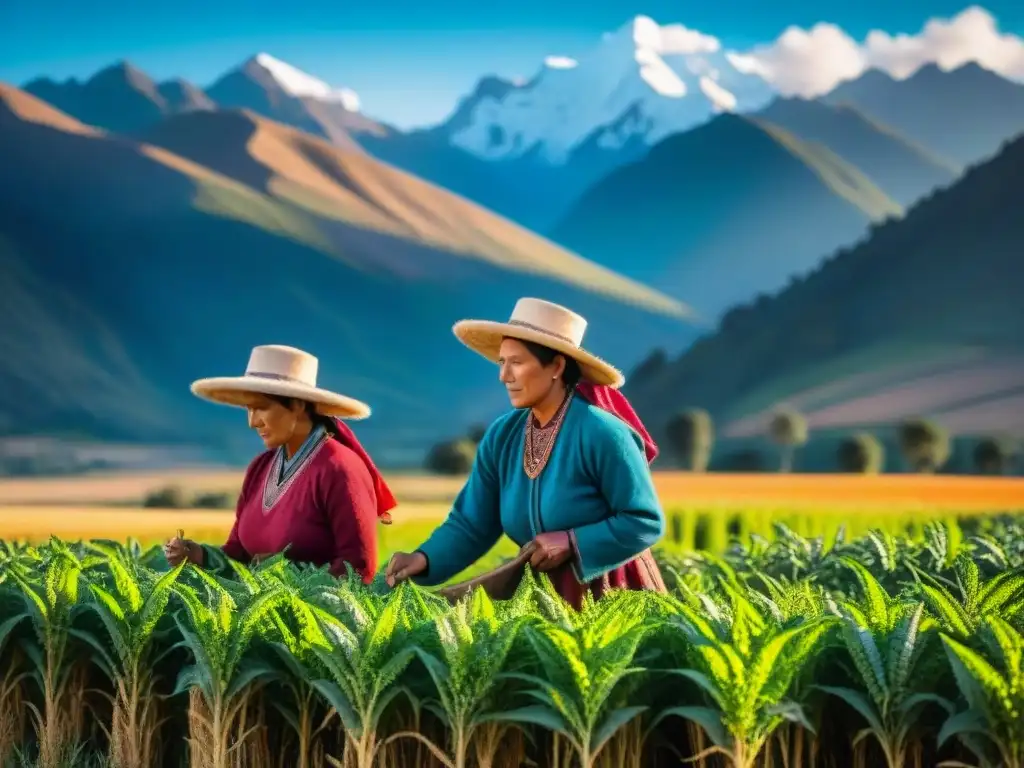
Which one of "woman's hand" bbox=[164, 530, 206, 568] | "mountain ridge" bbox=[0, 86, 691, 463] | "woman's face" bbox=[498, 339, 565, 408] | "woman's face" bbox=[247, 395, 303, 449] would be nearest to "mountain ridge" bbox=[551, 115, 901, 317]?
"mountain ridge" bbox=[0, 86, 691, 463]

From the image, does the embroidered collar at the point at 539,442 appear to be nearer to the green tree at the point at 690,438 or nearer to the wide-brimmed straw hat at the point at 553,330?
the wide-brimmed straw hat at the point at 553,330

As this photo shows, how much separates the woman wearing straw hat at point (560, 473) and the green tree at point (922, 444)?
28.0 meters

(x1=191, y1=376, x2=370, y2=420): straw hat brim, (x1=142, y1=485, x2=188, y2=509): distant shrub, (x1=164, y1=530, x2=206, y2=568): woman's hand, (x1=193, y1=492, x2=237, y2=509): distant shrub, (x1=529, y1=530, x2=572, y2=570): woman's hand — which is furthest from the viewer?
(x1=193, y1=492, x2=237, y2=509): distant shrub

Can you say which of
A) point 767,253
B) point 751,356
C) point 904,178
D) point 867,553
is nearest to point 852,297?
point 751,356

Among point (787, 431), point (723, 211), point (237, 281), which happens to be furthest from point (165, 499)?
point (723, 211)

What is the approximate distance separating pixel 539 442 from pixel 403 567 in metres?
0.60

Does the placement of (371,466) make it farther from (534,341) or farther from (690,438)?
(690,438)

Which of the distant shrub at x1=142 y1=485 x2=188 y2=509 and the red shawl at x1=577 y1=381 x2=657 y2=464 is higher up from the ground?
the distant shrub at x1=142 y1=485 x2=188 y2=509

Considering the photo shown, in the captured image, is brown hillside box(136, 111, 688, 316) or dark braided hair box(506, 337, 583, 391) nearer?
dark braided hair box(506, 337, 583, 391)

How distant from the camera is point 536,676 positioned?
3441mm

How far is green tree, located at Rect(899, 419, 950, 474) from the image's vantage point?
31.6 metres

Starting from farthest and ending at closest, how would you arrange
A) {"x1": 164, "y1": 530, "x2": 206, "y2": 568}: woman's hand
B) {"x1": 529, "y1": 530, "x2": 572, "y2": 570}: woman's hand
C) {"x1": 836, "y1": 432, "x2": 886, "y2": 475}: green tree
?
{"x1": 836, "y1": 432, "x2": 886, "y2": 475}: green tree → {"x1": 164, "y1": 530, "x2": 206, "y2": 568}: woman's hand → {"x1": 529, "y1": 530, "x2": 572, "y2": 570}: woman's hand

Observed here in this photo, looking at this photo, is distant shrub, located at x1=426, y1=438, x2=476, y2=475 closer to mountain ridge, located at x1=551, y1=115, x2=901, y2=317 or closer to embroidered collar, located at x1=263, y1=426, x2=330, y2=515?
embroidered collar, located at x1=263, y1=426, x2=330, y2=515

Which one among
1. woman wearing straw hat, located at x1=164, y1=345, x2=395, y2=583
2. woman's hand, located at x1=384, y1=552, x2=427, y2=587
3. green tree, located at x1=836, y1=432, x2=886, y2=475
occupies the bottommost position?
woman's hand, located at x1=384, y1=552, x2=427, y2=587
